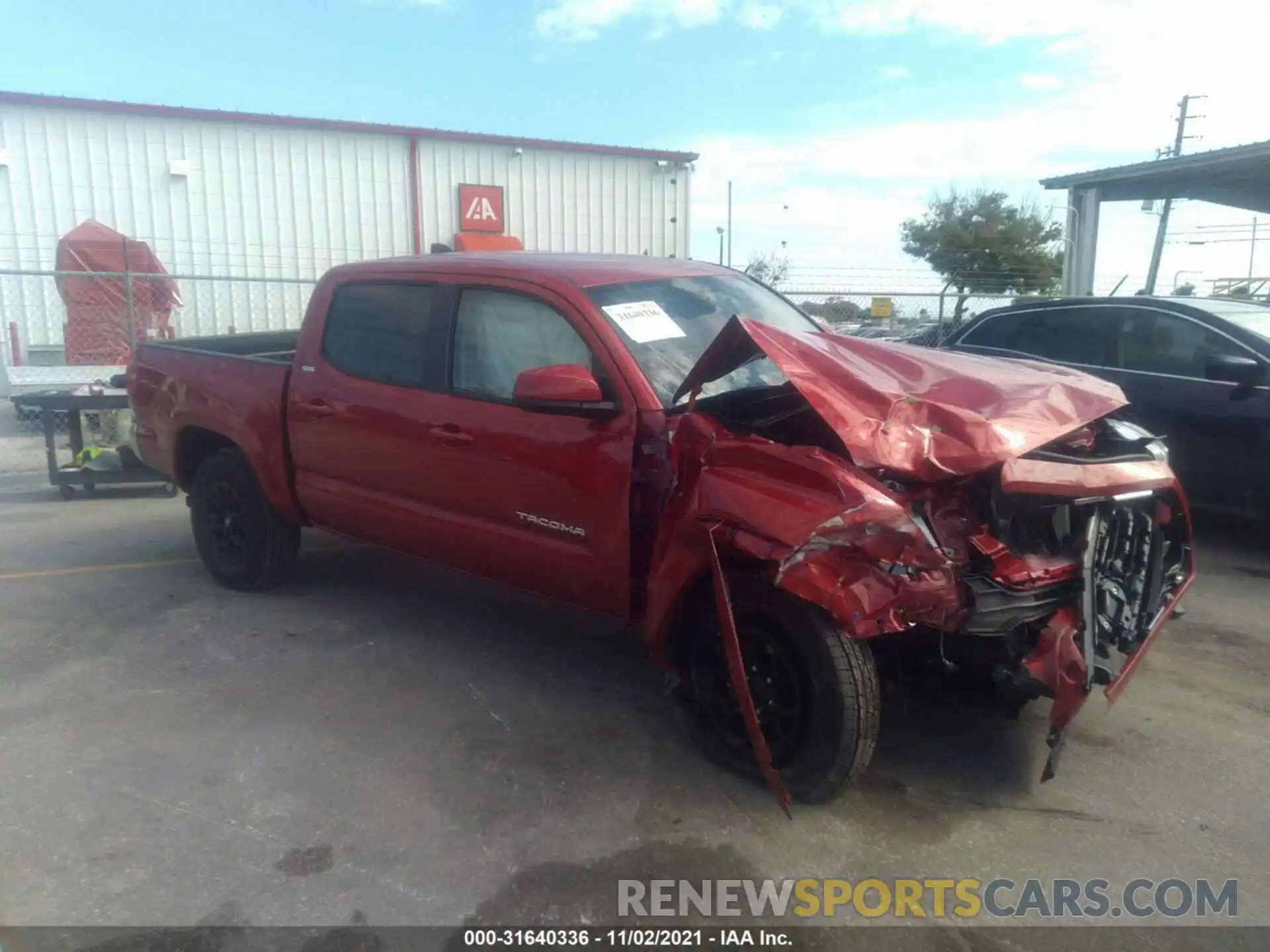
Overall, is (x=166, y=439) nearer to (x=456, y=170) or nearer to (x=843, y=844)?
(x=843, y=844)

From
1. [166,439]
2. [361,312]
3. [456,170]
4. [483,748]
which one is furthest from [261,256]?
[483,748]

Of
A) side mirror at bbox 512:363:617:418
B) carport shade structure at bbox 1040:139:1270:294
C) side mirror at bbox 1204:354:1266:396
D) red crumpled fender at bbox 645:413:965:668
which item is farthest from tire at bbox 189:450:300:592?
carport shade structure at bbox 1040:139:1270:294

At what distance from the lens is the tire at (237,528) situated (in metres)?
5.66

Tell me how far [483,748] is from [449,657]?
1030 mm

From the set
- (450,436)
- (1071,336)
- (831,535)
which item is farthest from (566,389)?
(1071,336)

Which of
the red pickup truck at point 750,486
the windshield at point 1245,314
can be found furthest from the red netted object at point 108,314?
the windshield at point 1245,314

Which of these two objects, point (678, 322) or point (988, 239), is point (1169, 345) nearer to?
point (678, 322)

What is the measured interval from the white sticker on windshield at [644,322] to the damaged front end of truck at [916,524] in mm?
509

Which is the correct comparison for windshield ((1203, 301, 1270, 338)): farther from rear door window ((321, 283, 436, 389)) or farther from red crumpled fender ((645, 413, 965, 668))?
rear door window ((321, 283, 436, 389))

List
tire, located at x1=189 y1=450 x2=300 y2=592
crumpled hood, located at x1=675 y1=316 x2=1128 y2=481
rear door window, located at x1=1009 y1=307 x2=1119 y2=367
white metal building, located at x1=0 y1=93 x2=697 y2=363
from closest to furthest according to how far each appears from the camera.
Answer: crumpled hood, located at x1=675 y1=316 x2=1128 y2=481 → tire, located at x1=189 y1=450 x2=300 y2=592 → rear door window, located at x1=1009 y1=307 x2=1119 y2=367 → white metal building, located at x1=0 y1=93 x2=697 y2=363

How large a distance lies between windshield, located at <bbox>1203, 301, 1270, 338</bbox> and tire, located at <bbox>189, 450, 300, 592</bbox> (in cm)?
612

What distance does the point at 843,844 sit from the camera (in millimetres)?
3225

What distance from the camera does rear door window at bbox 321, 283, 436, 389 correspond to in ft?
15.6

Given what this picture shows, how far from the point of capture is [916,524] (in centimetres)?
302
